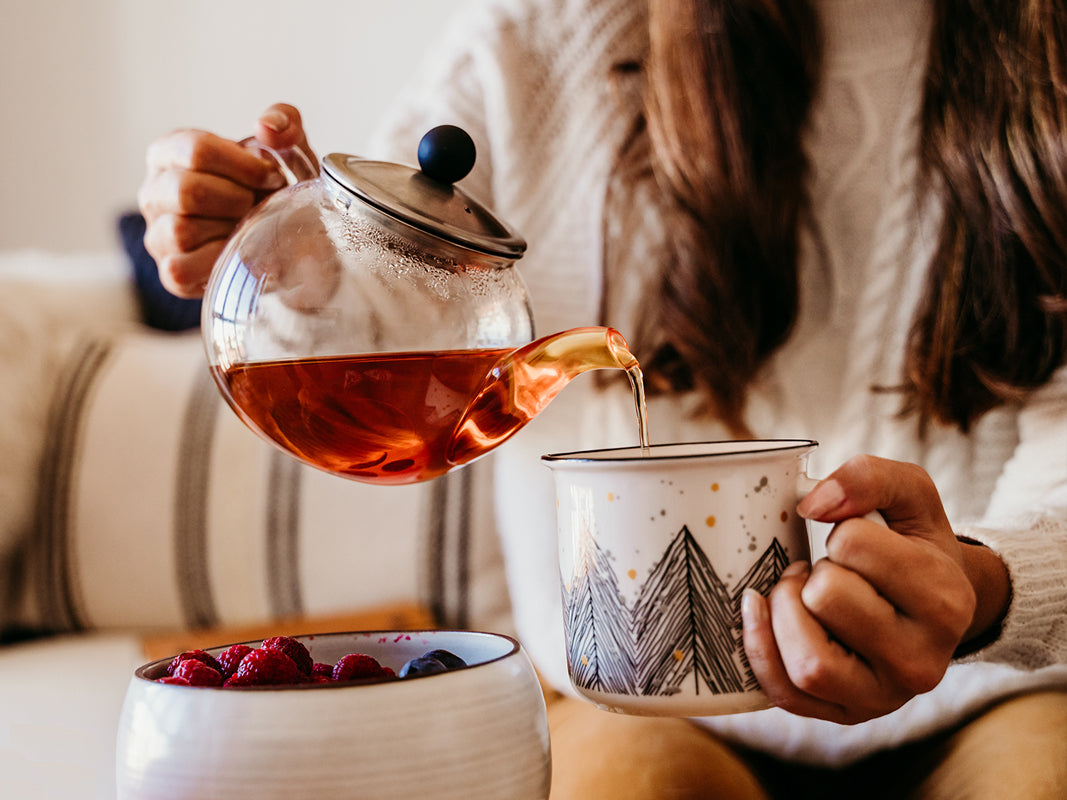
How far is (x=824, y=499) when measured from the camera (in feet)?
1.43

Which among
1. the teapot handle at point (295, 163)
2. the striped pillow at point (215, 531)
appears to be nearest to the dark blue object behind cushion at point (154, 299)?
the striped pillow at point (215, 531)

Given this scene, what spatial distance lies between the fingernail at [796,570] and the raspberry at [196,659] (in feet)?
0.89

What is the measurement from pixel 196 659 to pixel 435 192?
258 mm

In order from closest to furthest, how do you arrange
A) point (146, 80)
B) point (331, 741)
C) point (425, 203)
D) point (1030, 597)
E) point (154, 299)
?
point (331, 741)
point (425, 203)
point (1030, 597)
point (154, 299)
point (146, 80)

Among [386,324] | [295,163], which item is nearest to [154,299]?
[295,163]

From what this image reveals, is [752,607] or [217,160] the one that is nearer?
[752,607]

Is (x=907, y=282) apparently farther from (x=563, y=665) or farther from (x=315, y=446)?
(x=315, y=446)

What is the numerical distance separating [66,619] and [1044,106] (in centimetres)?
124

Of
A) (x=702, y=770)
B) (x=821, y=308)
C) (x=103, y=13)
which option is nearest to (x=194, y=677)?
(x=702, y=770)

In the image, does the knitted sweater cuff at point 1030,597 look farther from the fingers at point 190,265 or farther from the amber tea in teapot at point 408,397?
the fingers at point 190,265

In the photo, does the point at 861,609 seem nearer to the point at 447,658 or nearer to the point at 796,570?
the point at 796,570

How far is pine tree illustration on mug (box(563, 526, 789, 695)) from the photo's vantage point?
43cm

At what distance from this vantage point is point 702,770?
0.62 m

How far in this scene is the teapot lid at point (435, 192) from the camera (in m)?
0.46
